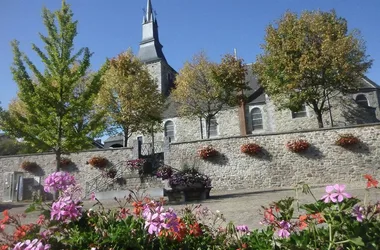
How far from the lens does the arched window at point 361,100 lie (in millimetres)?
26250

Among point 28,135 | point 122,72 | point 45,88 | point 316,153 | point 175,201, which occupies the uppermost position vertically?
point 122,72

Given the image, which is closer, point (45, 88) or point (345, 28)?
point (45, 88)

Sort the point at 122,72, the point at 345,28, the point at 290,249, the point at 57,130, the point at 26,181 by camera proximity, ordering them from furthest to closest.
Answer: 1. the point at 122,72
2. the point at 345,28
3. the point at 26,181
4. the point at 57,130
5. the point at 290,249

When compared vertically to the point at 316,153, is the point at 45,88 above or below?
above

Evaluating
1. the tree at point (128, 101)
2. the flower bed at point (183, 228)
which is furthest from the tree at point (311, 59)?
the flower bed at point (183, 228)

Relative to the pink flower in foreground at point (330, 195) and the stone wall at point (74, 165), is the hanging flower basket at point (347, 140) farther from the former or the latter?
the pink flower in foreground at point (330, 195)

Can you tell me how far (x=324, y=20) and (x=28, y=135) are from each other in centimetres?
1947

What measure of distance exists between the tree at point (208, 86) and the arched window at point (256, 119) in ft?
11.5

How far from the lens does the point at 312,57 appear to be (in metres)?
19.9

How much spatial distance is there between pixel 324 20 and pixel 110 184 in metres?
17.4

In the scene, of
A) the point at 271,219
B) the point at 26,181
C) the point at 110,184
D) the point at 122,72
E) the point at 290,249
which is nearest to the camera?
the point at 290,249

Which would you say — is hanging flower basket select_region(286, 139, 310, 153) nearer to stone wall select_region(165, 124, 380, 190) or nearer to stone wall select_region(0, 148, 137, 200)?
stone wall select_region(165, 124, 380, 190)

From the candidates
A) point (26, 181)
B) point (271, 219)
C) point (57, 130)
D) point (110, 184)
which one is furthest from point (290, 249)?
point (26, 181)

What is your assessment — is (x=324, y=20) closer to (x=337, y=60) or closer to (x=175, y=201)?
(x=337, y=60)
